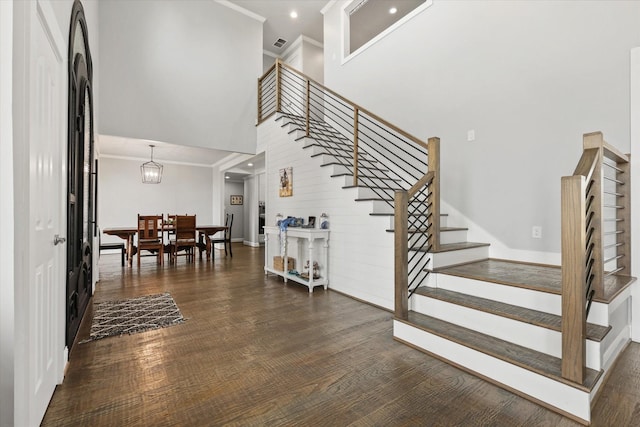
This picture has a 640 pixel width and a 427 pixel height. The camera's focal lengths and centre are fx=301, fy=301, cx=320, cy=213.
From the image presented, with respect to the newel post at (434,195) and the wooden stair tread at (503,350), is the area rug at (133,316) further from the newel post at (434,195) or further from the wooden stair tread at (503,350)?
the newel post at (434,195)

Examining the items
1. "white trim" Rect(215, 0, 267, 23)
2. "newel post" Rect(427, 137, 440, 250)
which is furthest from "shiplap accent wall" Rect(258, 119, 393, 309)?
"white trim" Rect(215, 0, 267, 23)

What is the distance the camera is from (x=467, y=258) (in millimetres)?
3221

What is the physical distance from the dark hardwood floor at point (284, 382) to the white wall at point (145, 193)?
619cm

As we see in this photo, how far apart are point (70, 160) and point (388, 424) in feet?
8.88

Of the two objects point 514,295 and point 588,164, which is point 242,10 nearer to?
point 588,164

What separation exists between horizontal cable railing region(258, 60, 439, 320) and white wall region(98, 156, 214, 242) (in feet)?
13.4

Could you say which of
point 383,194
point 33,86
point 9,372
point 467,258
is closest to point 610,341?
point 467,258

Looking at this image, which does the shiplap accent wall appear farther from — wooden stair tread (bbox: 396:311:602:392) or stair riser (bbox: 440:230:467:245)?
wooden stair tread (bbox: 396:311:602:392)

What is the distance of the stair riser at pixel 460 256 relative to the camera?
2910 mm

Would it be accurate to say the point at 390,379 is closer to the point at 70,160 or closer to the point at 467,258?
the point at 467,258

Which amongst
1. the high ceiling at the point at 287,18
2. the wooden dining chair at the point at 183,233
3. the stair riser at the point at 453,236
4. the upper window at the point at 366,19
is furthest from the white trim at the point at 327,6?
the stair riser at the point at 453,236

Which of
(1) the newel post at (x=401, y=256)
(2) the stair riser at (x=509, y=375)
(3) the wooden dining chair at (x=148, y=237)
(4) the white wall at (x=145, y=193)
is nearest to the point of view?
(2) the stair riser at (x=509, y=375)

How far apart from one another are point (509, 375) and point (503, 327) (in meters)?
0.39

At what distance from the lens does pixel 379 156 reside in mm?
4980
